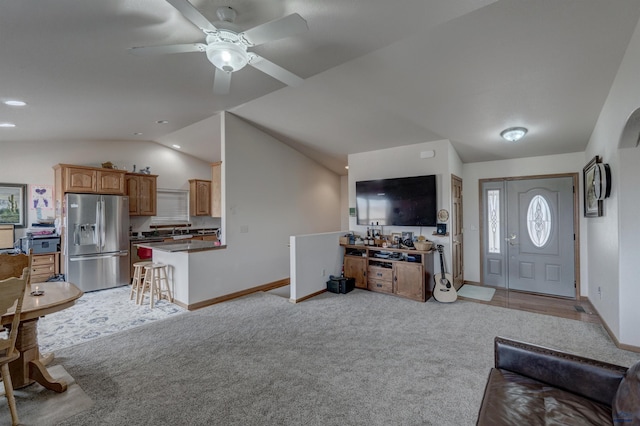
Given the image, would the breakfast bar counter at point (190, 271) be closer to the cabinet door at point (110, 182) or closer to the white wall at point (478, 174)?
the cabinet door at point (110, 182)

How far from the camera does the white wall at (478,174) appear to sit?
482cm

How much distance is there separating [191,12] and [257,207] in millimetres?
3802

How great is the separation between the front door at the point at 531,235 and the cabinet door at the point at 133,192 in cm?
712

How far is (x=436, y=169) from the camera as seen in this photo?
4863 millimetres

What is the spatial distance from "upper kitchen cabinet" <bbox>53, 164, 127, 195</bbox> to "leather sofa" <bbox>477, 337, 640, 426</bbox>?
21.6 ft

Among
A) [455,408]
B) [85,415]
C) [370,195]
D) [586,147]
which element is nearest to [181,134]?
[370,195]

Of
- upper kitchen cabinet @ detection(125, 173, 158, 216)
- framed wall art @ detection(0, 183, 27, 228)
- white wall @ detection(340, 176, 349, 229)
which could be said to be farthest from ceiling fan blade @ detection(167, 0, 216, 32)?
white wall @ detection(340, 176, 349, 229)

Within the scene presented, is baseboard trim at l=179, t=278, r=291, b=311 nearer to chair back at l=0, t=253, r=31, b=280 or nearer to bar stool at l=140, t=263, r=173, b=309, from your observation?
bar stool at l=140, t=263, r=173, b=309

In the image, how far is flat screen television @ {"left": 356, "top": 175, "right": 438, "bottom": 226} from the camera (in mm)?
4781

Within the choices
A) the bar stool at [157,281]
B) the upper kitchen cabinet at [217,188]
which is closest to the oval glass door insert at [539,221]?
the upper kitchen cabinet at [217,188]

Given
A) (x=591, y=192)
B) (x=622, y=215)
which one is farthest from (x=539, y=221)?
(x=622, y=215)

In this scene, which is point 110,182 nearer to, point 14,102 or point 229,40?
point 14,102

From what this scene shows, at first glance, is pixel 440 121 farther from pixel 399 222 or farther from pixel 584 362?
pixel 584 362

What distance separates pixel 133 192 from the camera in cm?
623
